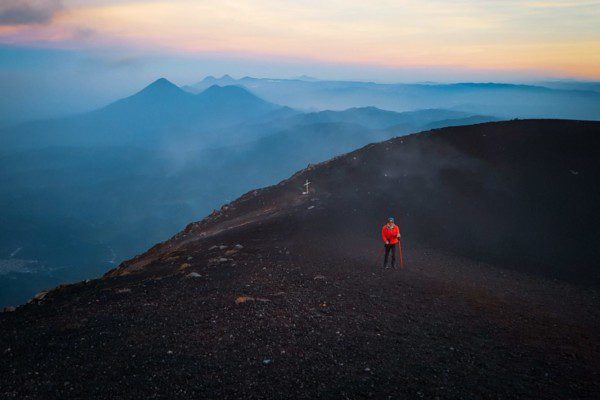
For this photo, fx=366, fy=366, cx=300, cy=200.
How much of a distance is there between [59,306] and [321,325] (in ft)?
29.9

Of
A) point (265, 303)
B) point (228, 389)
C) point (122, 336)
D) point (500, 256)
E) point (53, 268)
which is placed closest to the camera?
point (228, 389)

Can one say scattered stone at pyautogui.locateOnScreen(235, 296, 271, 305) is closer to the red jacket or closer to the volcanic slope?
the volcanic slope

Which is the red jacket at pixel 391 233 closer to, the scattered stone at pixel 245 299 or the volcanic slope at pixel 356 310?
the volcanic slope at pixel 356 310

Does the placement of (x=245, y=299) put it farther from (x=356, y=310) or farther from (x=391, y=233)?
(x=391, y=233)

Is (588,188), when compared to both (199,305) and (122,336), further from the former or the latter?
(122,336)

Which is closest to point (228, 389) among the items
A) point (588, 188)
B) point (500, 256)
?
point (500, 256)

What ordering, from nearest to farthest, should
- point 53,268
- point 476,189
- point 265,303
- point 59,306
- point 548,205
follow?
point 265,303, point 59,306, point 548,205, point 476,189, point 53,268

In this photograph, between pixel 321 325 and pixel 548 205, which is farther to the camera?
pixel 548 205

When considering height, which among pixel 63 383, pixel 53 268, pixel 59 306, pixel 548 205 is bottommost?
pixel 53 268

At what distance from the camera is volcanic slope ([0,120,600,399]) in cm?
806

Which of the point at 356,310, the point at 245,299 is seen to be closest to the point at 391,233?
the point at 356,310

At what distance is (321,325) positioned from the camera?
10.3m

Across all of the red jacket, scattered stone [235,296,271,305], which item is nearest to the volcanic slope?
scattered stone [235,296,271,305]

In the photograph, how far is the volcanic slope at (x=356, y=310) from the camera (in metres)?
8.06
